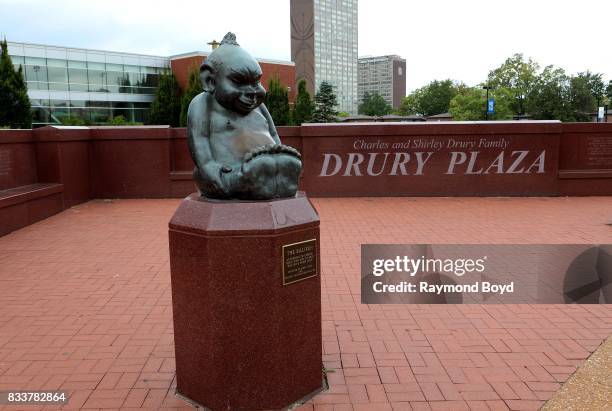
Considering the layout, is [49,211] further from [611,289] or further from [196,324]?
[611,289]

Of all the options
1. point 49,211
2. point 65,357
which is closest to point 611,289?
point 65,357

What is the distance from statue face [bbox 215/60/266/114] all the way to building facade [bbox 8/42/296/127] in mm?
39397

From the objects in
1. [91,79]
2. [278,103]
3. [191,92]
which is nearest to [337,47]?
[91,79]

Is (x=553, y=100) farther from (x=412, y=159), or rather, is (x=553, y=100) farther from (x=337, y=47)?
(x=337, y=47)

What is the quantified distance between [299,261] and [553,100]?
183 ft

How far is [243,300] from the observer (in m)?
3.51

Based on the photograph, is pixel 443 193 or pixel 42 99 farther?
pixel 42 99

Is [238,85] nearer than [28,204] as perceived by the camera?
Yes

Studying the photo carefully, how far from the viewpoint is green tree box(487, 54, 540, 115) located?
205 feet

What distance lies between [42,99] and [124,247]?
42190 millimetres

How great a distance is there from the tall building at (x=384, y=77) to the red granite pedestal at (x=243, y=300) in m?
161

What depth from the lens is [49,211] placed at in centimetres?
1075

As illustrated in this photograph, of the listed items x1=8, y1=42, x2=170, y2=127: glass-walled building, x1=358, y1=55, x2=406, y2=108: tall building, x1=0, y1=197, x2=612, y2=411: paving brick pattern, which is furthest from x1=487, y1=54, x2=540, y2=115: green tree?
x1=358, y1=55, x2=406, y2=108: tall building

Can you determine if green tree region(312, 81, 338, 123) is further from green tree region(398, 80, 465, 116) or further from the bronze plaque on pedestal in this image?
the bronze plaque on pedestal
